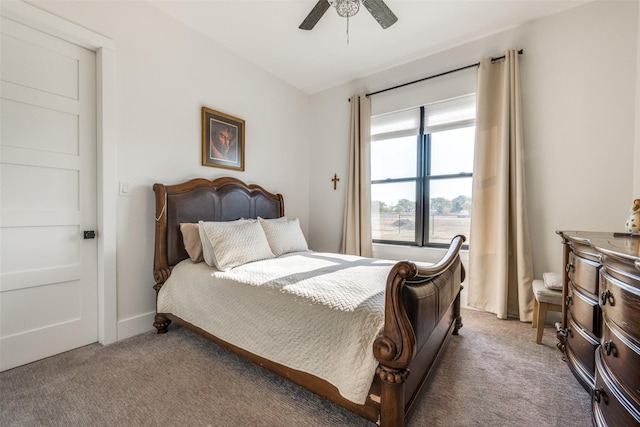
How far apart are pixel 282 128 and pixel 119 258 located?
251 centimetres

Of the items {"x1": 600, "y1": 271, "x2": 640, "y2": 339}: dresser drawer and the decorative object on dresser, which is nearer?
{"x1": 600, "y1": 271, "x2": 640, "y2": 339}: dresser drawer

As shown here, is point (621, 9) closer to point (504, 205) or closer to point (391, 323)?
point (504, 205)

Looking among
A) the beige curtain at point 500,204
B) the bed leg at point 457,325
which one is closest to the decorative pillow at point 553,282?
the beige curtain at point 500,204

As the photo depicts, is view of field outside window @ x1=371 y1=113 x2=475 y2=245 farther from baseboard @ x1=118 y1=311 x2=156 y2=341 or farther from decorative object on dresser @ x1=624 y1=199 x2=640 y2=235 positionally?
baseboard @ x1=118 y1=311 x2=156 y2=341

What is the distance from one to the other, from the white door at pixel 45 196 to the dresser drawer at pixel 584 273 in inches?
134

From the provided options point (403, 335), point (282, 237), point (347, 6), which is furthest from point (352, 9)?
point (403, 335)

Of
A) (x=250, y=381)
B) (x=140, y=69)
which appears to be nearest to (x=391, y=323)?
(x=250, y=381)

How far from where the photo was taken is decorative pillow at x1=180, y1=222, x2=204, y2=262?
7.61 ft

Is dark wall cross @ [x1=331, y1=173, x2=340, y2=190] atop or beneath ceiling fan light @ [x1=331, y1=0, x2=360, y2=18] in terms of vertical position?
beneath

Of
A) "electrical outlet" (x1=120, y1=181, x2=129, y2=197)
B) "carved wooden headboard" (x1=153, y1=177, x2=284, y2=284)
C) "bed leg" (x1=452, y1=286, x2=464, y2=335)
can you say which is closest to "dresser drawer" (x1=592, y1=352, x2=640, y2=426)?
"bed leg" (x1=452, y1=286, x2=464, y2=335)

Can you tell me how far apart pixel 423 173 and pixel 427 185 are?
16cm

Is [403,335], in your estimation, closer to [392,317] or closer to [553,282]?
[392,317]

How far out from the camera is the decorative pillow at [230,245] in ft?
7.02

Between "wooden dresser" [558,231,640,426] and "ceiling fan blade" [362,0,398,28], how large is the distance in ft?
6.56
